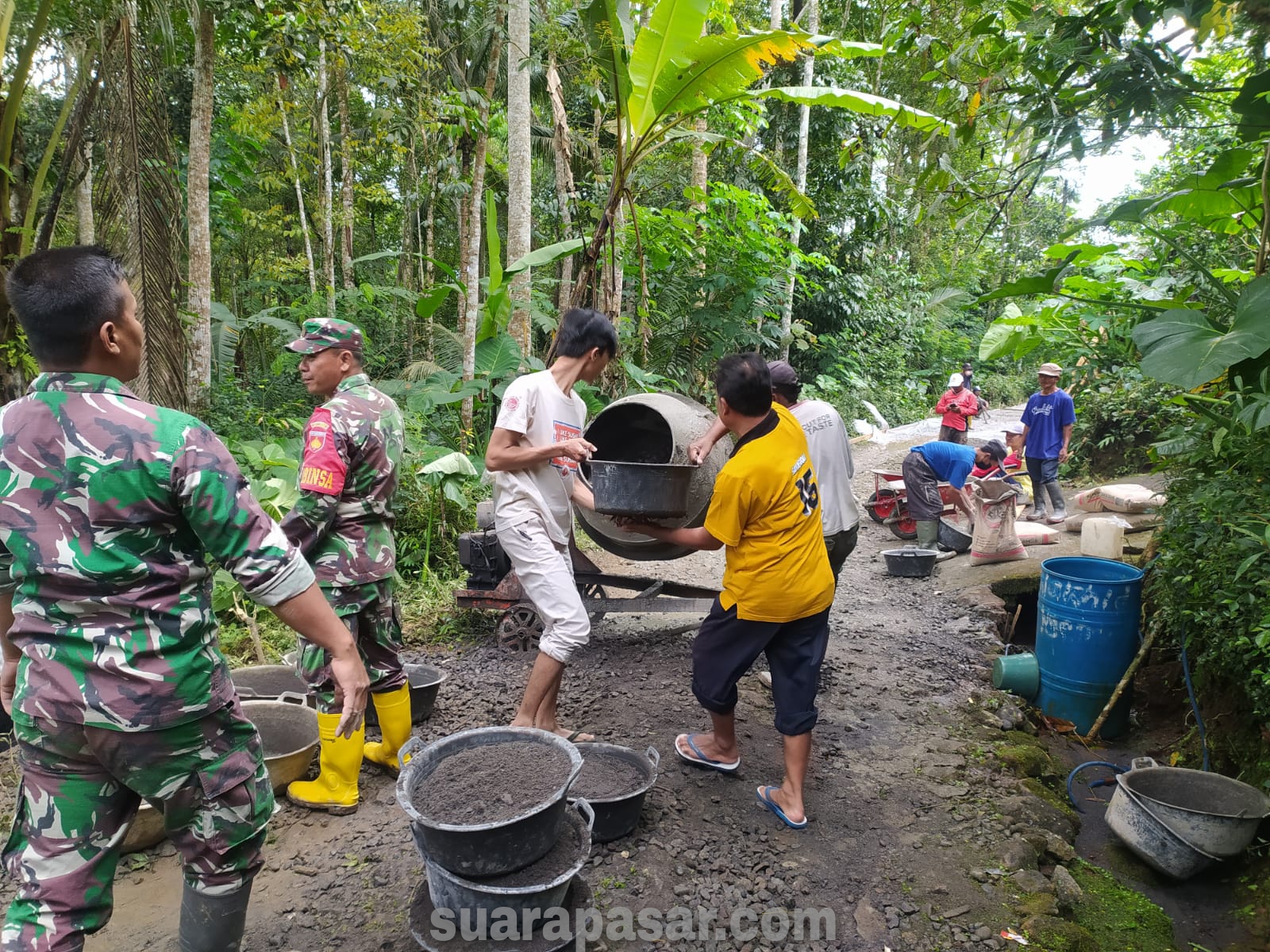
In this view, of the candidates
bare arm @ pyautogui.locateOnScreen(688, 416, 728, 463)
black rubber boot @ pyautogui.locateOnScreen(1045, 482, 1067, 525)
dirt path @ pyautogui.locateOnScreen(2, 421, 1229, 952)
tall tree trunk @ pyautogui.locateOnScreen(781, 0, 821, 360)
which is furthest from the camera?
tall tree trunk @ pyautogui.locateOnScreen(781, 0, 821, 360)

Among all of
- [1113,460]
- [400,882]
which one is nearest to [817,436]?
[400,882]

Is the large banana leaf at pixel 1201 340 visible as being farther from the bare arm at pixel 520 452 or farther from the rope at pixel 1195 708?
the bare arm at pixel 520 452

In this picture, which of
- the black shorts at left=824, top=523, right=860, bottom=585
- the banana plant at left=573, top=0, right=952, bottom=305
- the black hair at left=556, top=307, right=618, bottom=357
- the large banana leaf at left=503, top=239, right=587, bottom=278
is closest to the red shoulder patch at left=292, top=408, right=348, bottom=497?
the black hair at left=556, top=307, right=618, bottom=357

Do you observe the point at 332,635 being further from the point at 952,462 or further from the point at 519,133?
the point at 952,462

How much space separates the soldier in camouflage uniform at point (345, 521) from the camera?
3.05 m

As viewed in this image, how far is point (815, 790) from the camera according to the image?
349 cm

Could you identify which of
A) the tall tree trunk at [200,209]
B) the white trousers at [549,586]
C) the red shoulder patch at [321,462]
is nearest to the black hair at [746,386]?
the white trousers at [549,586]

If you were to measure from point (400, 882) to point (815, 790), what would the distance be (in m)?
1.84

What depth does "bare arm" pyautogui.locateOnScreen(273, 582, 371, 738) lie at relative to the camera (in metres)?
1.83

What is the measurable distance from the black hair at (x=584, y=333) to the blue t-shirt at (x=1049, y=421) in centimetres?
636

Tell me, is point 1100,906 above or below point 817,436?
below

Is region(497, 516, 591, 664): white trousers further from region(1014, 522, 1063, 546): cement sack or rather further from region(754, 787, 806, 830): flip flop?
region(1014, 522, 1063, 546): cement sack

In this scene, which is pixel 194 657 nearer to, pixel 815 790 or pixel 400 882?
pixel 400 882

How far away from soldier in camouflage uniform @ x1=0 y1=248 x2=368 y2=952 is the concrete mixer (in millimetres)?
2775
